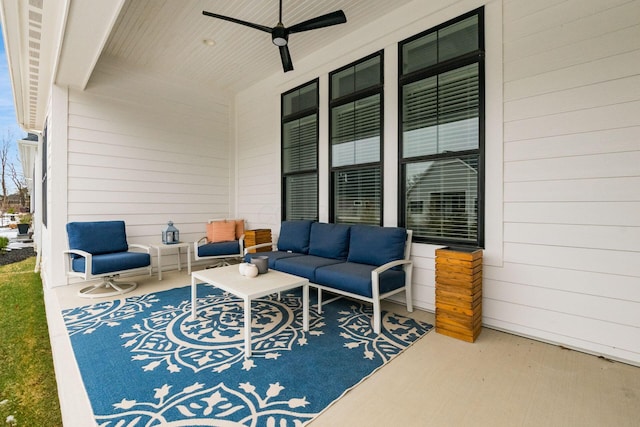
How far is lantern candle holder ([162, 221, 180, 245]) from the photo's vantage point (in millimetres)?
4668

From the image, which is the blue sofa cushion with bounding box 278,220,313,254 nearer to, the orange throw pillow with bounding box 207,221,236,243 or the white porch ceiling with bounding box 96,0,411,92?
the orange throw pillow with bounding box 207,221,236,243

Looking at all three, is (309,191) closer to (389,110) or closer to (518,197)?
(389,110)

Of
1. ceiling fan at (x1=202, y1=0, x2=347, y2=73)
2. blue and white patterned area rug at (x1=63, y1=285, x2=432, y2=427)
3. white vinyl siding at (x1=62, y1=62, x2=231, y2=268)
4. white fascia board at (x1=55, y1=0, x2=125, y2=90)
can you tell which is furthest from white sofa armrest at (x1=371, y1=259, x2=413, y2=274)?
white vinyl siding at (x1=62, y1=62, x2=231, y2=268)

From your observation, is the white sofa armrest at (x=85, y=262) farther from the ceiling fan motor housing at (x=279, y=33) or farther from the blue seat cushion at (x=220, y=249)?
the ceiling fan motor housing at (x=279, y=33)

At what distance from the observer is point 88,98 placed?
424 centimetres

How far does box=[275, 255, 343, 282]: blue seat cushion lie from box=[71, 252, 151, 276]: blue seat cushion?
1812 mm

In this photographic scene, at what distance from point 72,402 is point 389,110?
12.1 feet

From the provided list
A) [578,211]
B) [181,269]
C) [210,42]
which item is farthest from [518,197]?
[181,269]

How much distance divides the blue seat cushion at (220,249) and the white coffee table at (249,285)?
1.66 meters

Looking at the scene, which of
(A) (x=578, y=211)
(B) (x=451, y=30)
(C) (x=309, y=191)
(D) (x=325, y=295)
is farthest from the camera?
(C) (x=309, y=191)

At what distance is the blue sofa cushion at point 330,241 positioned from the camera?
359cm

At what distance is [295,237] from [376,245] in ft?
4.49

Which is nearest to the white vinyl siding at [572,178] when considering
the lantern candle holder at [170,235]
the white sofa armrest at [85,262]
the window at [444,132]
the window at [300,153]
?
the window at [444,132]

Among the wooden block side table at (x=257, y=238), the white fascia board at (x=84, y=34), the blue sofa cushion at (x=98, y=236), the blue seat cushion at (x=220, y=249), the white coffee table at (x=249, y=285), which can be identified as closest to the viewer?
the white coffee table at (x=249, y=285)
